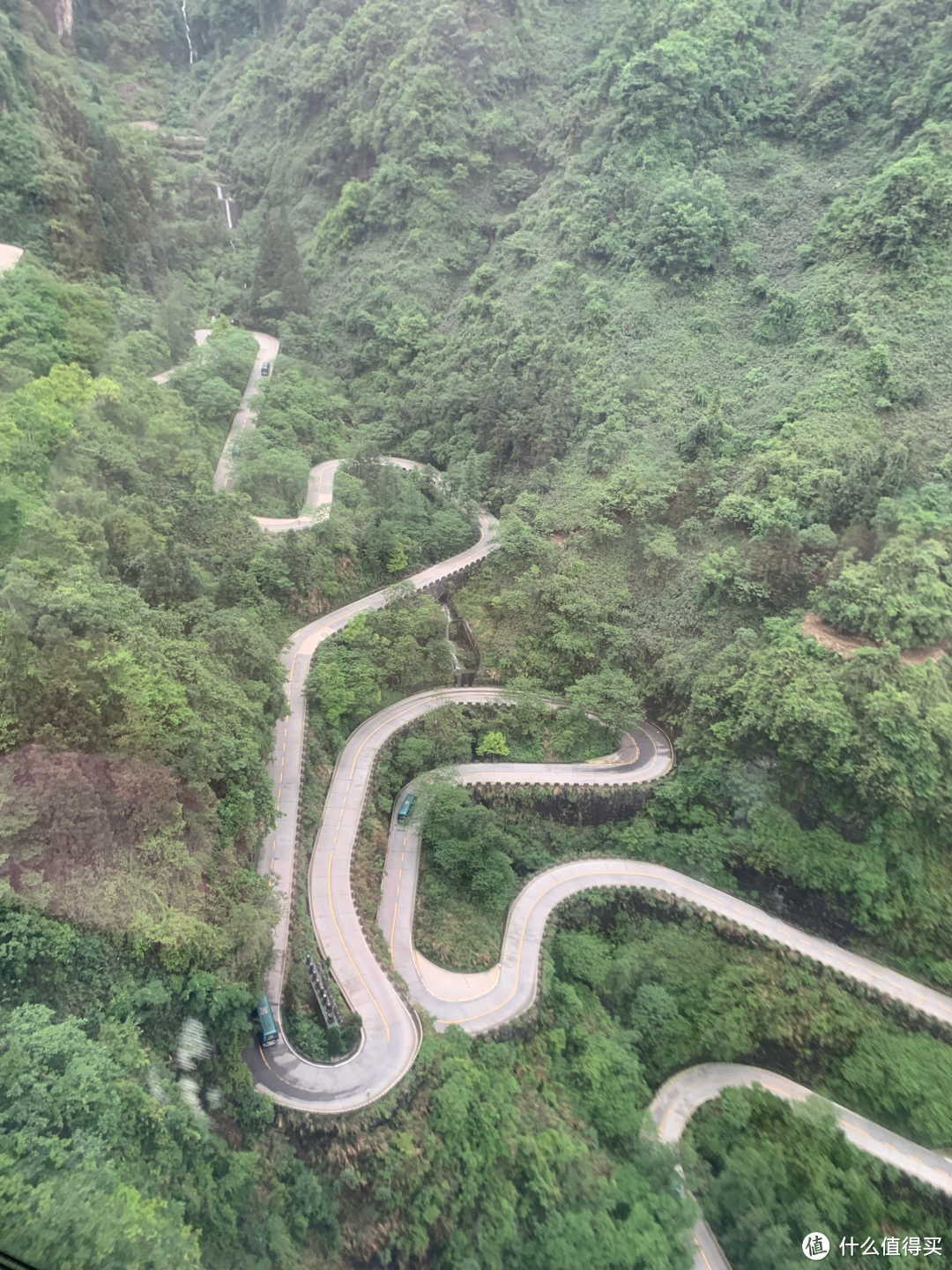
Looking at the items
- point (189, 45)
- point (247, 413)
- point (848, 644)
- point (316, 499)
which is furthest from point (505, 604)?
point (189, 45)

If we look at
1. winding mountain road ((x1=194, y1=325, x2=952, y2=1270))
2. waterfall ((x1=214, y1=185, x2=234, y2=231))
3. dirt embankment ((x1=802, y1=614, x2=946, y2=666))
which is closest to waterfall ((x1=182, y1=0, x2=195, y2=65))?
waterfall ((x1=214, y1=185, x2=234, y2=231))

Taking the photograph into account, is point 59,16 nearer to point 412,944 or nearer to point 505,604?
point 505,604

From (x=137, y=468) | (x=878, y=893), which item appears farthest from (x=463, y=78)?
(x=878, y=893)

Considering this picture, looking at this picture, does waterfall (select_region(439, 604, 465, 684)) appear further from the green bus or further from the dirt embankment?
the green bus

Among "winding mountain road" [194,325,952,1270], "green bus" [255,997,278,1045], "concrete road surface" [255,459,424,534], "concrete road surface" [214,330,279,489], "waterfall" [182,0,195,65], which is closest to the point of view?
"green bus" [255,997,278,1045]

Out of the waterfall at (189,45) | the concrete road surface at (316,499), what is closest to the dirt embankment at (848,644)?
the concrete road surface at (316,499)

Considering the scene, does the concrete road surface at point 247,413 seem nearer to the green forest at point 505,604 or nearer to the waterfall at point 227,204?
the green forest at point 505,604
